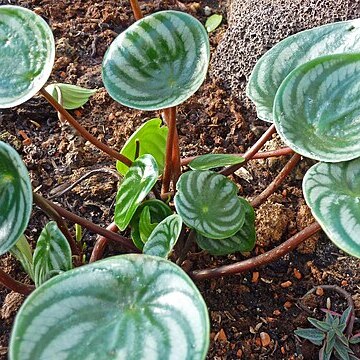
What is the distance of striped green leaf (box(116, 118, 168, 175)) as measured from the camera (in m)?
1.23

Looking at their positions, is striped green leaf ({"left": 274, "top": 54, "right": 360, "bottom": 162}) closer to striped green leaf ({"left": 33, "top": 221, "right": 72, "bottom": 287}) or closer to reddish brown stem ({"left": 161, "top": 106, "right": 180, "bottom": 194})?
reddish brown stem ({"left": 161, "top": 106, "right": 180, "bottom": 194})

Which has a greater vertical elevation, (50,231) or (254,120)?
(50,231)

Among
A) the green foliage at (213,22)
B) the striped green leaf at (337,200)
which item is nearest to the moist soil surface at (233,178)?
the green foliage at (213,22)

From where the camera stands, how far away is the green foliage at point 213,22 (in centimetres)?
171

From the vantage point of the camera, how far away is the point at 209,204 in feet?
3.50

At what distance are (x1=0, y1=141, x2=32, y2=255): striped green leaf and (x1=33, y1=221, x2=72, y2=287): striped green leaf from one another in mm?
145

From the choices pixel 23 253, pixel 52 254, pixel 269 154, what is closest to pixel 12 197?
pixel 52 254

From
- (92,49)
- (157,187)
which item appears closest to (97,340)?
(157,187)

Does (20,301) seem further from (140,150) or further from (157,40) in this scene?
(157,40)

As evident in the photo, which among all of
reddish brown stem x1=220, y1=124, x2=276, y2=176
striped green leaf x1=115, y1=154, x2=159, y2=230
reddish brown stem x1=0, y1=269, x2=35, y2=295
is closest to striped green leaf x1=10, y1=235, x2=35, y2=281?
reddish brown stem x1=0, y1=269, x2=35, y2=295

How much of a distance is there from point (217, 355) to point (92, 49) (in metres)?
0.92

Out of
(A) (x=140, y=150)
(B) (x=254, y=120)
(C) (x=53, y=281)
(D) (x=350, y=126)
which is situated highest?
(C) (x=53, y=281)

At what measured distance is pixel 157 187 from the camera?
4.40 ft

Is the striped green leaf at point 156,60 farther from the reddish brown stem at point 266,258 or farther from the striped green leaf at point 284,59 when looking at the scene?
the reddish brown stem at point 266,258
